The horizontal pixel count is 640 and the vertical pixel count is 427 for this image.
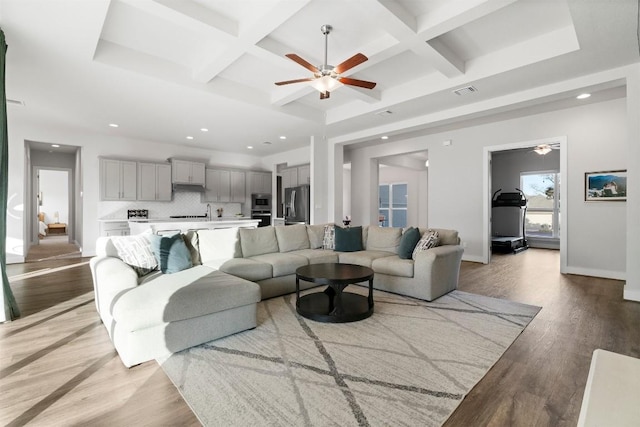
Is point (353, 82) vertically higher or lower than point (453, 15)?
lower

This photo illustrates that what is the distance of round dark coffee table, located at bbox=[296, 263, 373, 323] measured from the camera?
2.93 m

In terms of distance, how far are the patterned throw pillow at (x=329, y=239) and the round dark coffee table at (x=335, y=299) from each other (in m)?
1.37

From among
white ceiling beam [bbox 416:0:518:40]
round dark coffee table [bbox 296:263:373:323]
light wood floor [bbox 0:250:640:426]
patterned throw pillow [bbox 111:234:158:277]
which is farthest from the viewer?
patterned throw pillow [bbox 111:234:158:277]

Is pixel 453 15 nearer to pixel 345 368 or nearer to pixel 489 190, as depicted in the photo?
pixel 345 368

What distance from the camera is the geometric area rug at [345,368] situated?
1692 mm

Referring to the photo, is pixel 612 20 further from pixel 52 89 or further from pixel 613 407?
pixel 52 89

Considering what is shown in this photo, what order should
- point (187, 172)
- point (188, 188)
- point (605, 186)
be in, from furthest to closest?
1. point (188, 188)
2. point (187, 172)
3. point (605, 186)

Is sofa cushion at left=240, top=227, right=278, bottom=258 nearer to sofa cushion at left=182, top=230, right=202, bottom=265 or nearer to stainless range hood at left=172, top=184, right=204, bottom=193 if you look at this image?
sofa cushion at left=182, top=230, right=202, bottom=265

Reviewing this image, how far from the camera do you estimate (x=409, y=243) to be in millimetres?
4027

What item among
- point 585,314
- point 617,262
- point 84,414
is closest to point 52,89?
point 84,414

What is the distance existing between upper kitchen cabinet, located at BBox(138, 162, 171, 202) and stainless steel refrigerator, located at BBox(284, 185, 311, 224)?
120 inches

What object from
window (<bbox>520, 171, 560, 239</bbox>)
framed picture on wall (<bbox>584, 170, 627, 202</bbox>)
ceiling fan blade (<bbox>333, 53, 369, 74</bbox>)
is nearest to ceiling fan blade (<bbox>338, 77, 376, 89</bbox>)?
ceiling fan blade (<bbox>333, 53, 369, 74</bbox>)

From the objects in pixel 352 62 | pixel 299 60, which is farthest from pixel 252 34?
pixel 352 62

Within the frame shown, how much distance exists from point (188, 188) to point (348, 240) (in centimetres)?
512
